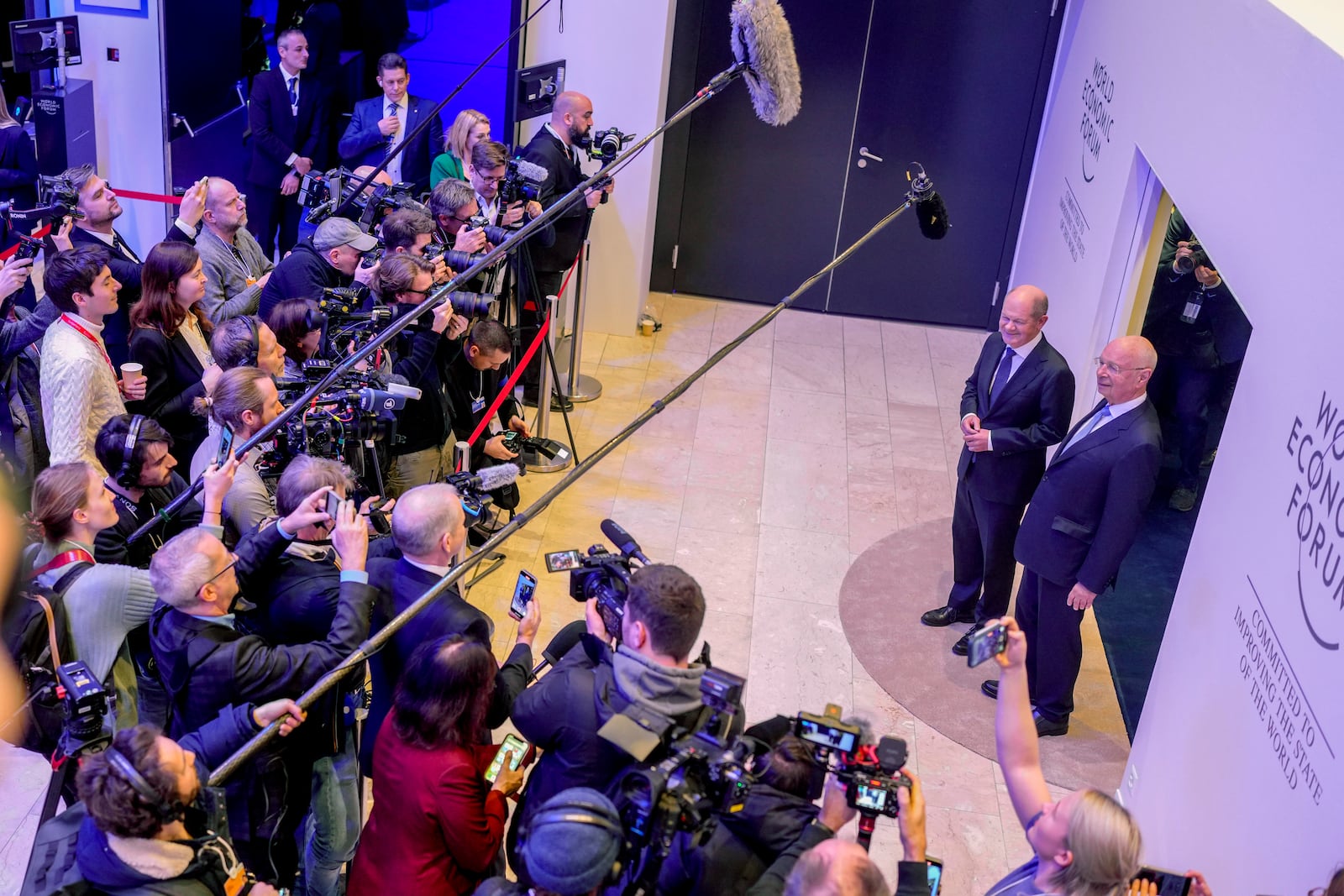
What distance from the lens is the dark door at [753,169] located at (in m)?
7.93

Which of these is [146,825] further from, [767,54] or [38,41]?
[38,41]

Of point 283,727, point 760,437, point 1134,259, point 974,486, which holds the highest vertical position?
point 1134,259

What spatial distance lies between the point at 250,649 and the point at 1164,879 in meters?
2.22

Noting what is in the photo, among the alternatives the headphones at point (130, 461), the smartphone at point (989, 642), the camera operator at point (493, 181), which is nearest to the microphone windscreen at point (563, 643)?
the smartphone at point (989, 642)

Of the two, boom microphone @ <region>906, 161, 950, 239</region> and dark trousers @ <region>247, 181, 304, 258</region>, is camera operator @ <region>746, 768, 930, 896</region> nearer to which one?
boom microphone @ <region>906, 161, 950, 239</region>

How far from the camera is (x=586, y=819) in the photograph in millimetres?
2301

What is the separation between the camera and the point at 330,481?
3436 mm

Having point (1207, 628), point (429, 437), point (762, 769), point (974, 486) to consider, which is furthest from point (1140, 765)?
point (429, 437)

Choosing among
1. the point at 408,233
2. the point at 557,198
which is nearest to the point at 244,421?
the point at 408,233

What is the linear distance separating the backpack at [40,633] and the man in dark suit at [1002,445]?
337 centimetres

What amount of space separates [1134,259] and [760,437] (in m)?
2.23

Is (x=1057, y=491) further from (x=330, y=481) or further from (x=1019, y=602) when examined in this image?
(x=330, y=481)

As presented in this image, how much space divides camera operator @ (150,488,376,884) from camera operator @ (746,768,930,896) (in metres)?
1.26

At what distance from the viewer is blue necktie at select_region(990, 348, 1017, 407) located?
5020mm
